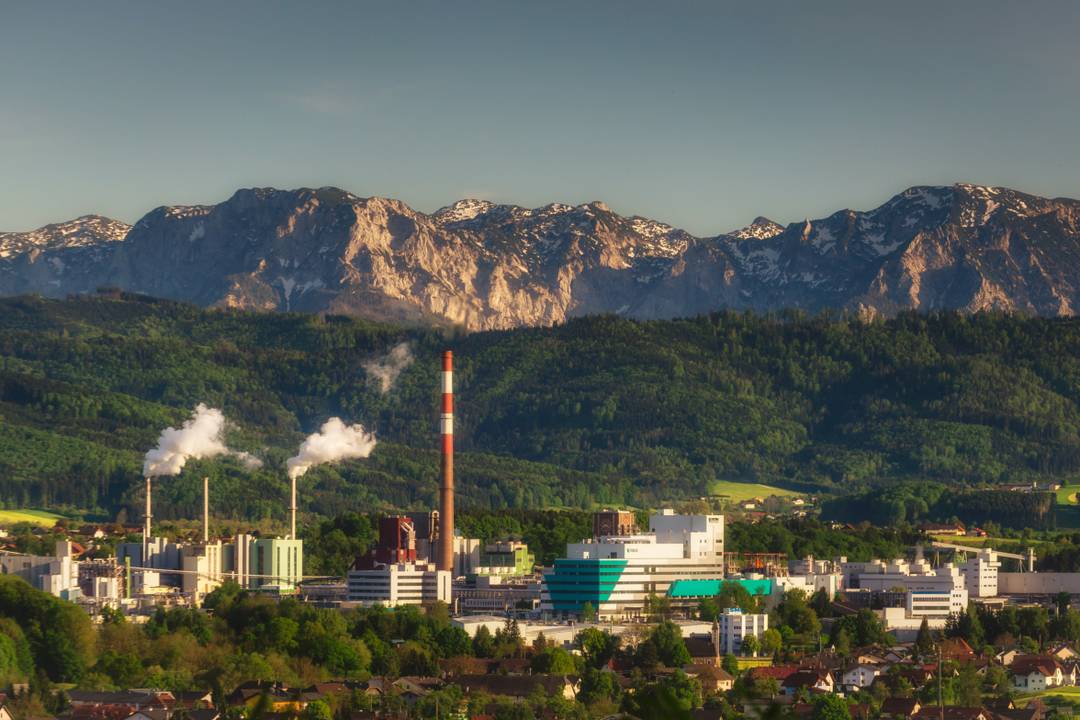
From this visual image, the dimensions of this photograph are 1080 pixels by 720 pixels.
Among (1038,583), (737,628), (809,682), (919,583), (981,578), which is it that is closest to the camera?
(809,682)

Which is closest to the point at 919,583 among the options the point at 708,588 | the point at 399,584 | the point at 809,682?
the point at 708,588

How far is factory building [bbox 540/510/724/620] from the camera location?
148 metres

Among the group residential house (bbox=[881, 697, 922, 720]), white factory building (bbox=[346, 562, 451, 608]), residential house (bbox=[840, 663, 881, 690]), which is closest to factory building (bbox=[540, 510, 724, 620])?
white factory building (bbox=[346, 562, 451, 608])

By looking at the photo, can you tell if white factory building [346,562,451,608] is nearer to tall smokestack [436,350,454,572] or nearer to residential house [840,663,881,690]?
tall smokestack [436,350,454,572]

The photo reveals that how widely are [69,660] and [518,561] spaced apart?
6821 centimetres

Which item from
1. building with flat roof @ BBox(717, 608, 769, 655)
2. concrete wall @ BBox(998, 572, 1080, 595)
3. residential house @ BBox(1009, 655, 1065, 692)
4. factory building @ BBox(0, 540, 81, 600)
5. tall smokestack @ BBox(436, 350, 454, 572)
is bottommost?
residential house @ BBox(1009, 655, 1065, 692)

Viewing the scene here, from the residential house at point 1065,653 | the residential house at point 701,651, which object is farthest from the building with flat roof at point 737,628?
the residential house at point 1065,653

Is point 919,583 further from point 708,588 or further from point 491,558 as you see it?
point 491,558

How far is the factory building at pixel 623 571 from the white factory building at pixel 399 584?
6.53m

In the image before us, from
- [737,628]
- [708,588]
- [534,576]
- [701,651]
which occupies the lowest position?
[701,651]

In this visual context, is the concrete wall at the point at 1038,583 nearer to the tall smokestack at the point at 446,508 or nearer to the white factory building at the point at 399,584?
the tall smokestack at the point at 446,508

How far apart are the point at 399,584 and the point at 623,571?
12.9m

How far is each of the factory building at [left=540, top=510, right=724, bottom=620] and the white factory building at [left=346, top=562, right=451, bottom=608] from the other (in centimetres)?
653

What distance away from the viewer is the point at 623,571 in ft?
490
